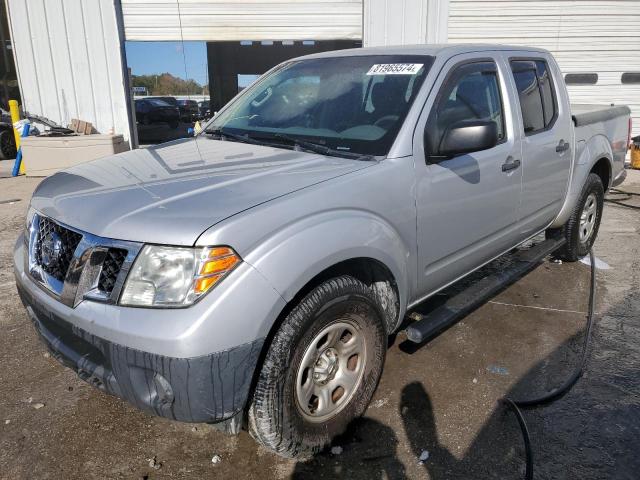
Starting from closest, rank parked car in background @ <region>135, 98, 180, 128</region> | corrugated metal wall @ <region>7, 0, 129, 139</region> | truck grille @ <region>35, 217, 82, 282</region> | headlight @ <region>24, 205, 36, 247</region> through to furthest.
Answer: truck grille @ <region>35, 217, 82, 282</region> < headlight @ <region>24, 205, 36, 247</region> < corrugated metal wall @ <region>7, 0, 129, 139</region> < parked car in background @ <region>135, 98, 180, 128</region>

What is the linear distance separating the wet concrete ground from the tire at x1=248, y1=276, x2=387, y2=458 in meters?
0.19

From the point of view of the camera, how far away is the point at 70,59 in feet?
33.3

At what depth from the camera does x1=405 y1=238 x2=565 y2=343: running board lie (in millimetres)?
2801

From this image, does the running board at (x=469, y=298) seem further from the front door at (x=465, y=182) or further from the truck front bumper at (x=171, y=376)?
the truck front bumper at (x=171, y=376)

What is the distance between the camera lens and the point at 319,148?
Answer: 271cm

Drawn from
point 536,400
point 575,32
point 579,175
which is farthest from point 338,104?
point 575,32

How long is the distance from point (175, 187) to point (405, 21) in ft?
31.0

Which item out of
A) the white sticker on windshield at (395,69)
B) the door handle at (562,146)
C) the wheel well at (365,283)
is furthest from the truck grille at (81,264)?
the door handle at (562,146)

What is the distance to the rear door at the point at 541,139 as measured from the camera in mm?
3586

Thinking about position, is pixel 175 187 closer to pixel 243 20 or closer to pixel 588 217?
pixel 588 217

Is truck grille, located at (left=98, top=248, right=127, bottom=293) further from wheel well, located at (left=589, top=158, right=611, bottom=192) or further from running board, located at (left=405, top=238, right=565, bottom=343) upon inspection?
wheel well, located at (left=589, top=158, right=611, bottom=192)

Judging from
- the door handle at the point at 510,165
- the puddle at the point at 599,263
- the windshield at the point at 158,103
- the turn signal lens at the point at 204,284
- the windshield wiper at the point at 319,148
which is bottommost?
the puddle at the point at 599,263

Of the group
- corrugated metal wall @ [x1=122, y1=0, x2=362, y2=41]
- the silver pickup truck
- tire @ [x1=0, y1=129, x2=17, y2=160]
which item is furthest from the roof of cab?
tire @ [x1=0, y1=129, x2=17, y2=160]

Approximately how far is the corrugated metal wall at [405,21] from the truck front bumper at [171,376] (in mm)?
9611
